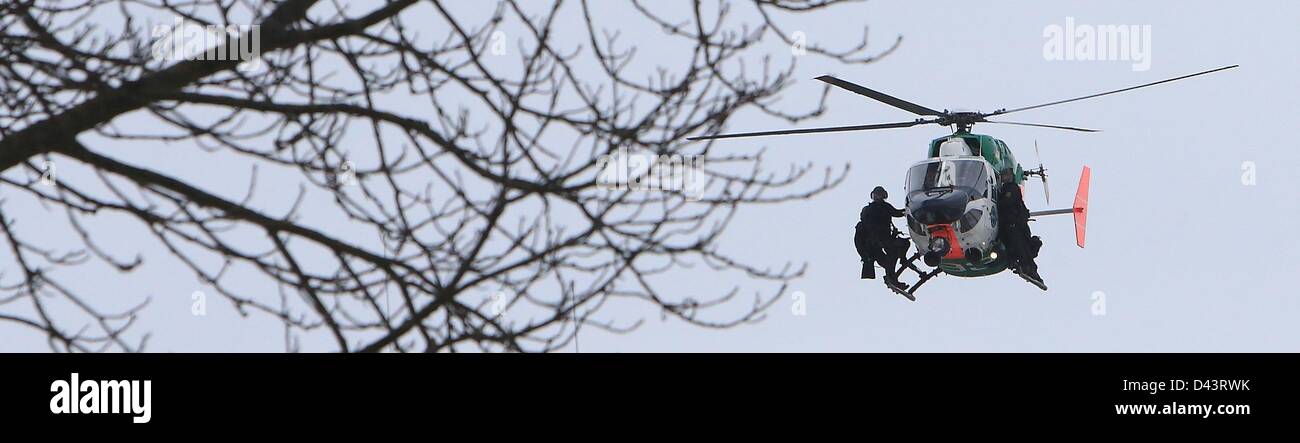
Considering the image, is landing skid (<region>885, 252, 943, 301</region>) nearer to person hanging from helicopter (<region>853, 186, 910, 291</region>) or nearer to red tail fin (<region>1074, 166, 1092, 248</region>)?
person hanging from helicopter (<region>853, 186, 910, 291</region>)

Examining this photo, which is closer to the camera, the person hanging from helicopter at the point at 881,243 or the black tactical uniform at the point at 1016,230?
the person hanging from helicopter at the point at 881,243

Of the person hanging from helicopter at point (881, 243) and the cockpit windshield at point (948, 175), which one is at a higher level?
the cockpit windshield at point (948, 175)

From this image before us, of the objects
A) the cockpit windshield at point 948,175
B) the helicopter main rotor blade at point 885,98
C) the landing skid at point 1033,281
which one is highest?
the helicopter main rotor blade at point 885,98

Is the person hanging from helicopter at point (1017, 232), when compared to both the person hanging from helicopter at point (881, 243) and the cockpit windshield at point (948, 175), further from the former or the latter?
the person hanging from helicopter at point (881, 243)

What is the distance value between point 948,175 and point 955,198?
55cm

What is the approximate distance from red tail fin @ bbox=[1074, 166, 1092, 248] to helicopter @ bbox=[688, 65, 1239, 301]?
3.33 metres

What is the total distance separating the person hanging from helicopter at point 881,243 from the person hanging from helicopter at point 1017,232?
1.37 m

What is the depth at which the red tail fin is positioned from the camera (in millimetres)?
23531

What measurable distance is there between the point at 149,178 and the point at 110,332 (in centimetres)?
57

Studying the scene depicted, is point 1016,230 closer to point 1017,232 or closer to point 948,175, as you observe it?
point 1017,232

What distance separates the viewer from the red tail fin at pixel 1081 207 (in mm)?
23531

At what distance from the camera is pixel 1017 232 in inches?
764

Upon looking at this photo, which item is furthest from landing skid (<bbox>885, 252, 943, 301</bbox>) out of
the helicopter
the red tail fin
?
the red tail fin

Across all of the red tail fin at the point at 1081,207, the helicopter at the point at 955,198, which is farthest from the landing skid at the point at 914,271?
the red tail fin at the point at 1081,207
